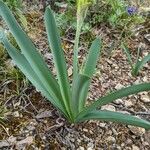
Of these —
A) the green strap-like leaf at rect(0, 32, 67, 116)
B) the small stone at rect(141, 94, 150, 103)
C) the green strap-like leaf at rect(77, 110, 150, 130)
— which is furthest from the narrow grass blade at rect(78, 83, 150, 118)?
the small stone at rect(141, 94, 150, 103)

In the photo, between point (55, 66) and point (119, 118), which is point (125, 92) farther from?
point (55, 66)

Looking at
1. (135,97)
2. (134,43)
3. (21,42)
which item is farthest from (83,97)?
(134,43)

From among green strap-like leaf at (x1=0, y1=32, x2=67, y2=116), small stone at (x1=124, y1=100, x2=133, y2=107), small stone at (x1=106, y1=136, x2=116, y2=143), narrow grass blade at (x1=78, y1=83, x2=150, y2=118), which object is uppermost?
green strap-like leaf at (x1=0, y1=32, x2=67, y2=116)

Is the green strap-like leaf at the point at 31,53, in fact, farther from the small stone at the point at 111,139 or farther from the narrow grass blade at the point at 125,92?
the small stone at the point at 111,139

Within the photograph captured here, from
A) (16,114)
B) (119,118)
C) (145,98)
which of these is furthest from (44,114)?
(145,98)

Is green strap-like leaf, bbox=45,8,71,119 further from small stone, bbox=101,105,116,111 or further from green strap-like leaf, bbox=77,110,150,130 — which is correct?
small stone, bbox=101,105,116,111
